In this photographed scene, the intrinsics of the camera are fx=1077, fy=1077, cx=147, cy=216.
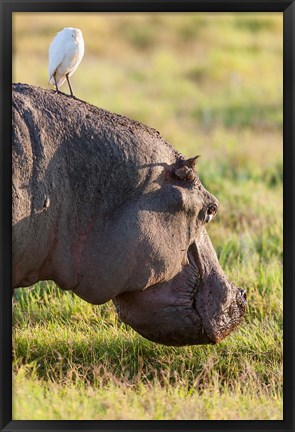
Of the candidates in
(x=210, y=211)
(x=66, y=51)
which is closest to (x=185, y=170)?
(x=210, y=211)

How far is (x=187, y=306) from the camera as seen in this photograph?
659 centimetres

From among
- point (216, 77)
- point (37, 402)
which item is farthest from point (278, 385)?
point (216, 77)

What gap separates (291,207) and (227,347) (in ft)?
5.17

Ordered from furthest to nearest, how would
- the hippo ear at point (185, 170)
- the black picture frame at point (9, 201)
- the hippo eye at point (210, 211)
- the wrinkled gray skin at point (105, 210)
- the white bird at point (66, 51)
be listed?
1. the white bird at point (66, 51)
2. the hippo eye at point (210, 211)
3. the hippo ear at point (185, 170)
4. the wrinkled gray skin at point (105, 210)
5. the black picture frame at point (9, 201)

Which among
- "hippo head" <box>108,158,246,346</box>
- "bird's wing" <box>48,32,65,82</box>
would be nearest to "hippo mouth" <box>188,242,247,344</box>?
"hippo head" <box>108,158,246,346</box>

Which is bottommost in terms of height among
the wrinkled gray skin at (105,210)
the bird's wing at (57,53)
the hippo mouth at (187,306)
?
the hippo mouth at (187,306)

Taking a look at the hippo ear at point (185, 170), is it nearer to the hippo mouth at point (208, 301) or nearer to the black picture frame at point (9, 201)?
the hippo mouth at point (208, 301)

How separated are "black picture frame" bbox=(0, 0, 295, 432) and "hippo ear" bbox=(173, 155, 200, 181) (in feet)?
1.83

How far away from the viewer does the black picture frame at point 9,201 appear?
5922mm

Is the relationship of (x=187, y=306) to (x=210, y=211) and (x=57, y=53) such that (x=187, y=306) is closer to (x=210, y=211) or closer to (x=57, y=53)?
(x=210, y=211)

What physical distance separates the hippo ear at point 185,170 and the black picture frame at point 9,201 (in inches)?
21.9

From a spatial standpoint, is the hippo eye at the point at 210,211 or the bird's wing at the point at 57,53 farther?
the bird's wing at the point at 57,53

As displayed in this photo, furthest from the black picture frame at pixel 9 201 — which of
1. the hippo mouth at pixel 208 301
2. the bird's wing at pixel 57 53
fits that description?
the bird's wing at pixel 57 53

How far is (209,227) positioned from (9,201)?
16.0 ft
